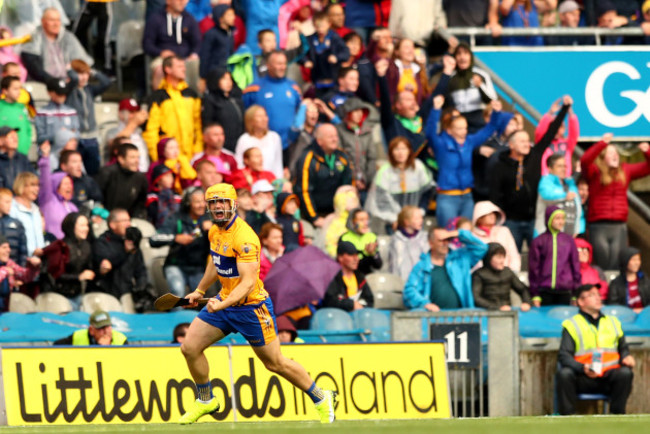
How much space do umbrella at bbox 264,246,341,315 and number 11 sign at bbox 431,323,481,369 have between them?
49.3 inches

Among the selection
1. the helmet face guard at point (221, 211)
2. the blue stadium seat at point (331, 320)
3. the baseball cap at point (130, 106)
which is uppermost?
the baseball cap at point (130, 106)

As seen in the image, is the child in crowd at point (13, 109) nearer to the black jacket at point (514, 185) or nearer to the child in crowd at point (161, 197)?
the child in crowd at point (161, 197)

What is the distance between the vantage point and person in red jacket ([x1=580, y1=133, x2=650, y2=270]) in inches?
645

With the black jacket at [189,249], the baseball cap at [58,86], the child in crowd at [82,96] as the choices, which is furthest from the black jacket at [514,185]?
the baseball cap at [58,86]

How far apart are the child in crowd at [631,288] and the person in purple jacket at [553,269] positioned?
1.62 feet

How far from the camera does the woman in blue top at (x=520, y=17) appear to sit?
18500 mm

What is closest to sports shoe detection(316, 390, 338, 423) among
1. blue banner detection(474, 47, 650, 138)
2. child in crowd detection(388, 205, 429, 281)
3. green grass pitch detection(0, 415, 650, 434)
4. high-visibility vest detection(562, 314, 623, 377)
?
green grass pitch detection(0, 415, 650, 434)

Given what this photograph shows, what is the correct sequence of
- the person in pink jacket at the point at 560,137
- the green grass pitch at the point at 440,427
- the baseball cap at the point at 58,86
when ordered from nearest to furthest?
the green grass pitch at the point at 440,427 < the baseball cap at the point at 58,86 < the person in pink jacket at the point at 560,137

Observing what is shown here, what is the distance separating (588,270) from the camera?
15586 millimetres

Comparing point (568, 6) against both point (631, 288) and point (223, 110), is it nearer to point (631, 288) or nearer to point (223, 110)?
point (631, 288)

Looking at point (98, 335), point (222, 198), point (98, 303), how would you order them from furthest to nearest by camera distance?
point (98, 303) → point (98, 335) → point (222, 198)

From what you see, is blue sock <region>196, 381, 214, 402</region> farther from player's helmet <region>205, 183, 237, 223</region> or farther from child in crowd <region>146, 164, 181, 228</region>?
child in crowd <region>146, 164, 181, 228</region>

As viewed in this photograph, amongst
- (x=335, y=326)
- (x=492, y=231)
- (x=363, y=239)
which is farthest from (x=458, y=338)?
(x=492, y=231)

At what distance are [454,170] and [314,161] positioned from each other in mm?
1505
